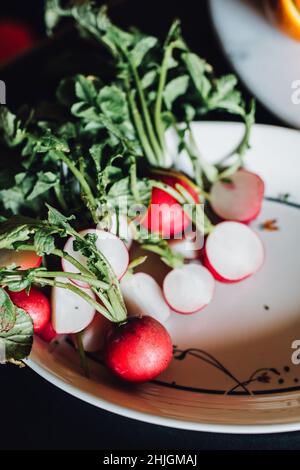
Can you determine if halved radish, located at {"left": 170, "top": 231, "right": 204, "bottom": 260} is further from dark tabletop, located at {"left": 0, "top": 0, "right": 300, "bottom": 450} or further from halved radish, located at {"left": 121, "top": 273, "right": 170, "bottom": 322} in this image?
dark tabletop, located at {"left": 0, "top": 0, "right": 300, "bottom": 450}

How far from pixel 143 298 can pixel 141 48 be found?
0.38m

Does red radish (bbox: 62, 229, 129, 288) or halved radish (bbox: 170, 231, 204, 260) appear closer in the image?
red radish (bbox: 62, 229, 129, 288)

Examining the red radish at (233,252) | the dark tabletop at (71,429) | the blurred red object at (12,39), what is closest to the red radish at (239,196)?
the red radish at (233,252)

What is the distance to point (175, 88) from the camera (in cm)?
93

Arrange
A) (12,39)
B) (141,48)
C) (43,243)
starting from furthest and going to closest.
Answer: (12,39) < (141,48) < (43,243)

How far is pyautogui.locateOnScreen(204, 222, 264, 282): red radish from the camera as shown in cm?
89

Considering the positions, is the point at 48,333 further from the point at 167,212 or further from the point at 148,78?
the point at 148,78

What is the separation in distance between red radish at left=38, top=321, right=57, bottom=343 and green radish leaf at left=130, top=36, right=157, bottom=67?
0.42 m

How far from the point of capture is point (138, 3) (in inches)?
43.5

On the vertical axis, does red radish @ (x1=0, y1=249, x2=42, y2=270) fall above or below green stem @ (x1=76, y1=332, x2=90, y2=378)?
above

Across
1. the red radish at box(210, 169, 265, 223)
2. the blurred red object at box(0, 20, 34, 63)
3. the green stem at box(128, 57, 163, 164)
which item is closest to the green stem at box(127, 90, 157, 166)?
the green stem at box(128, 57, 163, 164)

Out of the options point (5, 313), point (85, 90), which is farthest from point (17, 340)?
point (85, 90)

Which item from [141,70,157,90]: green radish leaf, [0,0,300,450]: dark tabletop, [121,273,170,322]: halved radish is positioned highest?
[141,70,157,90]: green radish leaf
